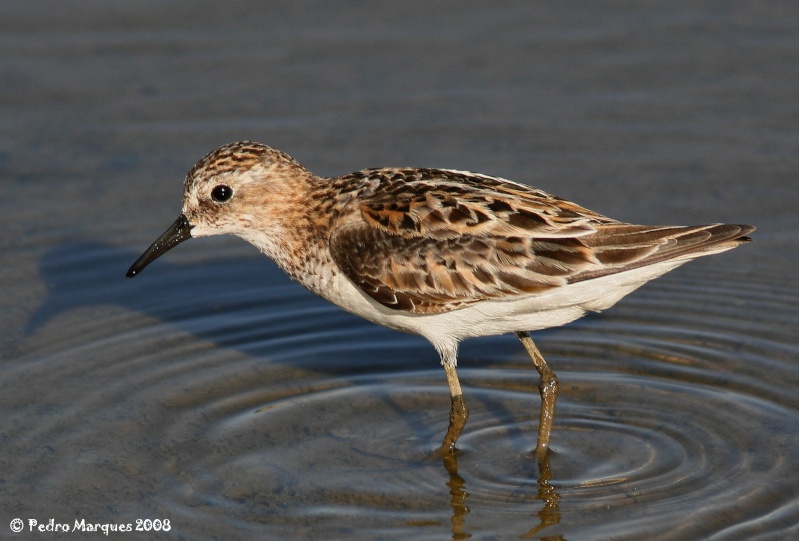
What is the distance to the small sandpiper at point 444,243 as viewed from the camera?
10094mm

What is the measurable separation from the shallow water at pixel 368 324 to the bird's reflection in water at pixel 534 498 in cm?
3

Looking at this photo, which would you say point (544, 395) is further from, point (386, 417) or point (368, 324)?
point (368, 324)

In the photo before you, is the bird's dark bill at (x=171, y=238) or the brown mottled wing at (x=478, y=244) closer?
the brown mottled wing at (x=478, y=244)

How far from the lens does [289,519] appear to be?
394 inches

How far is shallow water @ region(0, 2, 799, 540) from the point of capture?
33.8 ft

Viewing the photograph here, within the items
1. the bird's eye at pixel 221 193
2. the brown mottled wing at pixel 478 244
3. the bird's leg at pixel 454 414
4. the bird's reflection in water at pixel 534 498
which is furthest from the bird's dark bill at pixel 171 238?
the bird's reflection in water at pixel 534 498

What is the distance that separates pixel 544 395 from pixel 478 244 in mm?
1664

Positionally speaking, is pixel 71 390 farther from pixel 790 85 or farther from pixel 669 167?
pixel 790 85

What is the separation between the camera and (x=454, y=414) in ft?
36.8

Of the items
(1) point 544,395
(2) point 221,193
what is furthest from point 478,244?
(2) point 221,193

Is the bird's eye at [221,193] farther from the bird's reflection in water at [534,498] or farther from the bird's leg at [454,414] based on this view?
the bird's reflection in water at [534,498]

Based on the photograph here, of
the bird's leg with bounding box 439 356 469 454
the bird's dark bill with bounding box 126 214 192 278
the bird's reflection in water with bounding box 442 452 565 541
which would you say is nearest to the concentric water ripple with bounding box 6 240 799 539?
the bird's reflection in water with bounding box 442 452 565 541

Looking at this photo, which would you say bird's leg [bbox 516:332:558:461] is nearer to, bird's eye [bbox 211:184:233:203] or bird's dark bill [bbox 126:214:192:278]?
bird's eye [bbox 211:184:233:203]

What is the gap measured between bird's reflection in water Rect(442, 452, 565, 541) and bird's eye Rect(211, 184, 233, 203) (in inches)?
114
